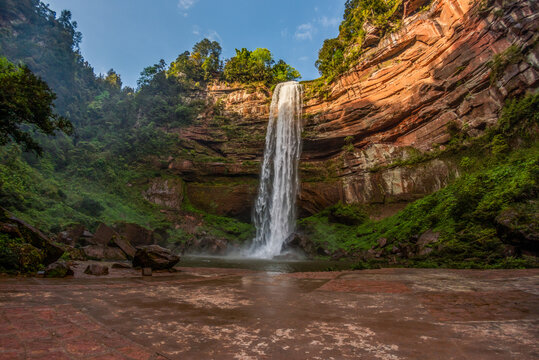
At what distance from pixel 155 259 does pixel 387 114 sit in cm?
2056

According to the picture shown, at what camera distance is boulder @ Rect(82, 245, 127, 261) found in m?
11.2

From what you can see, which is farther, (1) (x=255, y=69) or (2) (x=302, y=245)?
(1) (x=255, y=69)

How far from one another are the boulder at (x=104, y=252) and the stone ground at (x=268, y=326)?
30.9 feet

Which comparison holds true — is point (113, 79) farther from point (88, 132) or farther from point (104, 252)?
point (104, 252)

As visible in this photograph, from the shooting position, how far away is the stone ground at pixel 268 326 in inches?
57.2

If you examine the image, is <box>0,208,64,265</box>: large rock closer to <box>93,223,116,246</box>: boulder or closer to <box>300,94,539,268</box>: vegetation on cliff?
<box>93,223,116,246</box>: boulder

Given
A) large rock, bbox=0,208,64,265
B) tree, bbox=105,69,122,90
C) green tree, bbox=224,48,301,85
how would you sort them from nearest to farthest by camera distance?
large rock, bbox=0,208,64,265 → green tree, bbox=224,48,301,85 → tree, bbox=105,69,122,90

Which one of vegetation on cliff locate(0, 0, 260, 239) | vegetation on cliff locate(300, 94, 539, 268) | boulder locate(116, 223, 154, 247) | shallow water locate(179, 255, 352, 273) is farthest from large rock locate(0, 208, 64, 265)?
boulder locate(116, 223, 154, 247)

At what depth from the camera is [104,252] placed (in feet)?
38.3

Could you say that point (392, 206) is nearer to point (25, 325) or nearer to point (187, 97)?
point (25, 325)

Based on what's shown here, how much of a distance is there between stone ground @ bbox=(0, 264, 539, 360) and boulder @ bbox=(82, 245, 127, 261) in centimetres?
940

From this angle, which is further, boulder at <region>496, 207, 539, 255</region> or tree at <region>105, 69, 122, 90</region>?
tree at <region>105, 69, 122, 90</region>

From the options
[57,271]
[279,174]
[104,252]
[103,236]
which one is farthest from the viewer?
[279,174]

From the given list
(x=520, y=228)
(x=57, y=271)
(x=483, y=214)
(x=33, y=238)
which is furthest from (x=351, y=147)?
(x=57, y=271)
